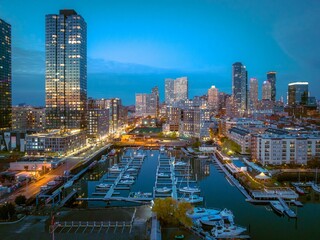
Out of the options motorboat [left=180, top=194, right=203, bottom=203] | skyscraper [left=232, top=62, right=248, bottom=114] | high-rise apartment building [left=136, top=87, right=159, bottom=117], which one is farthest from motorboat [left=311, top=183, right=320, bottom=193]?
high-rise apartment building [left=136, top=87, right=159, bottom=117]

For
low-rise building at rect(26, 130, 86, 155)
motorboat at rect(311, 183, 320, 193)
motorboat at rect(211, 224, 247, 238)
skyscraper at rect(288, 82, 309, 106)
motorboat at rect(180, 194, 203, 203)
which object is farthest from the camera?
skyscraper at rect(288, 82, 309, 106)

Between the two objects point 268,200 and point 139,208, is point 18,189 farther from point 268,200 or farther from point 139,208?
point 268,200

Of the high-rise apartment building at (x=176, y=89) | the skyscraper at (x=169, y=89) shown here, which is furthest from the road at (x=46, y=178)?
the skyscraper at (x=169, y=89)

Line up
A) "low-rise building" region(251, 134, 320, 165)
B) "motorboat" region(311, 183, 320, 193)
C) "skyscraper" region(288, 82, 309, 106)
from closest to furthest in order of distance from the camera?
"motorboat" region(311, 183, 320, 193), "low-rise building" region(251, 134, 320, 165), "skyscraper" region(288, 82, 309, 106)

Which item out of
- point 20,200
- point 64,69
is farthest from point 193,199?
point 64,69

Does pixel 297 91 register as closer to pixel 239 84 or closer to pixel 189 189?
pixel 239 84

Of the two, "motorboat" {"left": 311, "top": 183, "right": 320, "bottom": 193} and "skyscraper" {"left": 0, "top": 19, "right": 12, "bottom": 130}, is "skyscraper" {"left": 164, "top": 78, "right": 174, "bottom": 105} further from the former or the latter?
"motorboat" {"left": 311, "top": 183, "right": 320, "bottom": 193}

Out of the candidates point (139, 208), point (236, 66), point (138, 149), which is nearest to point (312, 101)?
point (236, 66)
